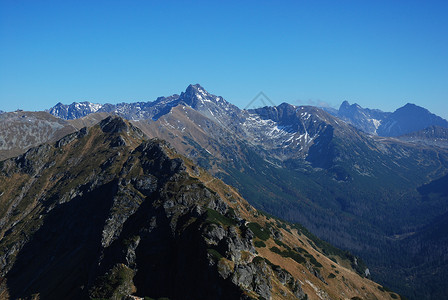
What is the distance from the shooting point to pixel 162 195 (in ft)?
596

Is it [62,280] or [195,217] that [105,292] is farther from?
[62,280]

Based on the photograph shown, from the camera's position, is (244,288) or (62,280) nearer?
(244,288)

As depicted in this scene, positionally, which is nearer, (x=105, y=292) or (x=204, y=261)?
(x=204, y=261)

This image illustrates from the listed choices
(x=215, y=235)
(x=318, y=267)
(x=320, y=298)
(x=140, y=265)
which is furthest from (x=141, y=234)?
(x=318, y=267)

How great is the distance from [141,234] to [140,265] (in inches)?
665

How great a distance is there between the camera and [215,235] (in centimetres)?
13088

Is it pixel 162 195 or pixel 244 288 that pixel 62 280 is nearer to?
pixel 162 195

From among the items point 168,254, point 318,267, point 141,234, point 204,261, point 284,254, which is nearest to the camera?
point 204,261

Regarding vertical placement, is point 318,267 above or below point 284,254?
below

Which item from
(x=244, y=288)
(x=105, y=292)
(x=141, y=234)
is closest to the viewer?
(x=244, y=288)

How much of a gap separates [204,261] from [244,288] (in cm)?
1819

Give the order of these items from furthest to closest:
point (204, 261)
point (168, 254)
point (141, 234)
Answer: point (141, 234), point (168, 254), point (204, 261)

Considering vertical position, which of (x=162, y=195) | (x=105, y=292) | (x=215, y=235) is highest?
(x=162, y=195)

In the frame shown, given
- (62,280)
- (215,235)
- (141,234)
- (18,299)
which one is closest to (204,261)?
(215,235)
